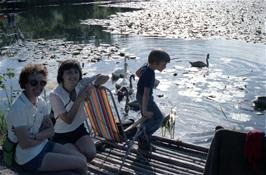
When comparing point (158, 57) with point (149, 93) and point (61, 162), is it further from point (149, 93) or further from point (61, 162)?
point (61, 162)

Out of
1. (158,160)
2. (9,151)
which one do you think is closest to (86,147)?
(9,151)

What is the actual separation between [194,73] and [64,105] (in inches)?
470

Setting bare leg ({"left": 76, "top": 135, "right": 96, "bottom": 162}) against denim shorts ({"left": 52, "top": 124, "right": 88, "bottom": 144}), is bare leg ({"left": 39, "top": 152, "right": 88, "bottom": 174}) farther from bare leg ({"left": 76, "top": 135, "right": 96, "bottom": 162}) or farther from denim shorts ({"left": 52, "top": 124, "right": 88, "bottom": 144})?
denim shorts ({"left": 52, "top": 124, "right": 88, "bottom": 144})

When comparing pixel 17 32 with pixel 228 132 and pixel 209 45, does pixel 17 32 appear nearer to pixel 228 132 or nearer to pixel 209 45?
pixel 209 45

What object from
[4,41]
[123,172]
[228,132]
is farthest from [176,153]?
[4,41]

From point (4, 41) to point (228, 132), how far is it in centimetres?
2304

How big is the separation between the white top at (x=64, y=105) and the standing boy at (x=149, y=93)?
1.01 meters

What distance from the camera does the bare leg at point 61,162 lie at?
5160 millimetres

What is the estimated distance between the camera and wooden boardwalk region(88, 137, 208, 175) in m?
6.39

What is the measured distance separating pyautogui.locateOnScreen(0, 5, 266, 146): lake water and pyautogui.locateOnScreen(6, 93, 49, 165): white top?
6421 millimetres

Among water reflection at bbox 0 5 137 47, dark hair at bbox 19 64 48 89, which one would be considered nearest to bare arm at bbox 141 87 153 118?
dark hair at bbox 19 64 48 89

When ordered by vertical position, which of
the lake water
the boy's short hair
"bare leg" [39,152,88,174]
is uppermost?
the boy's short hair

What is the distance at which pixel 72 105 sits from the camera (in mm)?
5719

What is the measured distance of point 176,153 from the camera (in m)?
7.14
